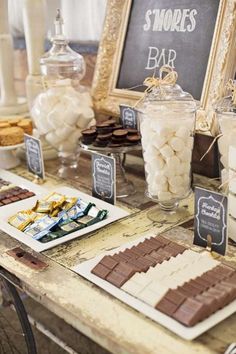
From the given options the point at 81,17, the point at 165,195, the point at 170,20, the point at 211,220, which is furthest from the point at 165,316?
the point at 81,17

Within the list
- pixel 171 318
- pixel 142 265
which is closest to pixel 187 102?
pixel 142 265

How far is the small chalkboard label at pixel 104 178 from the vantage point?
1153mm

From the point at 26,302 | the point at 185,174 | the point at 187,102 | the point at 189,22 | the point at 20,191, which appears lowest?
the point at 26,302

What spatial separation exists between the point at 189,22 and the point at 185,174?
455mm

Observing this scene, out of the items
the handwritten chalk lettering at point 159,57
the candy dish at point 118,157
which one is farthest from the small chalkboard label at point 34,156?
the handwritten chalk lettering at point 159,57

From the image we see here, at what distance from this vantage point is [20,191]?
1.30m

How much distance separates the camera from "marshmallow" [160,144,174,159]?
1.04 meters

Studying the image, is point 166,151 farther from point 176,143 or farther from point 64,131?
point 64,131

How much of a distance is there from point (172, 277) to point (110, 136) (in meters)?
0.51

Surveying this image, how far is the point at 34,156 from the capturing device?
4.64ft

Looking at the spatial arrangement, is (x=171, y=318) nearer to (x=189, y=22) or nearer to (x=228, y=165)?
(x=228, y=165)

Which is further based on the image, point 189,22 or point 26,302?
point 26,302

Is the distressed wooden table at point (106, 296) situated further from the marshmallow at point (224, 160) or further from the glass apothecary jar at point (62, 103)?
the glass apothecary jar at point (62, 103)

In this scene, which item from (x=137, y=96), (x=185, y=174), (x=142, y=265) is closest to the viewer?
(x=142, y=265)
